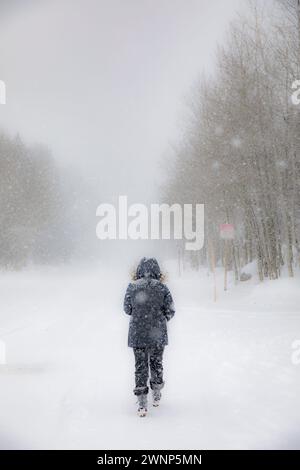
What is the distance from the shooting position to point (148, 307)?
19.2ft

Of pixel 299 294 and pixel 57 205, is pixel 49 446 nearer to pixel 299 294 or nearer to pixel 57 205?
pixel 299 294

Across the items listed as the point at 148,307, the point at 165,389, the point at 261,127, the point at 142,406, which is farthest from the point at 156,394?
the point at 261,127

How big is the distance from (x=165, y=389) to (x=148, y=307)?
1.65 meters

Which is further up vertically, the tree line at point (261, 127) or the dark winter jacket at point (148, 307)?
the tree line at point (261, 127)

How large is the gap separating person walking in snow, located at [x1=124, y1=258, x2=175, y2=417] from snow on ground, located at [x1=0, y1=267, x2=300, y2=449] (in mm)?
434

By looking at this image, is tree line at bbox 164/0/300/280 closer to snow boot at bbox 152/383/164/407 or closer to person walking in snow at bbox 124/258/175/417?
person walking in snow at bbox 124/258/175/417

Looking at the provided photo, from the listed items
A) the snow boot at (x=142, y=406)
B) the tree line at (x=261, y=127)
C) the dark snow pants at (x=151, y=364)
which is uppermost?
the tree line at (x=261, y=127)

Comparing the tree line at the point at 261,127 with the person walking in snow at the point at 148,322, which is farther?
the tree line at the point at 261,127

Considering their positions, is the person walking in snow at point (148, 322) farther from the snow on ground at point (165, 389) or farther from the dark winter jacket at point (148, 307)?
the snow on ground at point (165, 389)

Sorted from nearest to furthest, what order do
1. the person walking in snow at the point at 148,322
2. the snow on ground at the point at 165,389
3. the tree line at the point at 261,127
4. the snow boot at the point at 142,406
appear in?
1. the snow on ground at the point at 165,389
2. the snow boot at the point at 142,406
3. the person walking in snow at the point at 148,322
4. the tree line at the point at 261,127

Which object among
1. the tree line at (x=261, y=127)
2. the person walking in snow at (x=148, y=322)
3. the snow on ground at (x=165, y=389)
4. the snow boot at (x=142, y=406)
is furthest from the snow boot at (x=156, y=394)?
the tree line at (x=261, y=127)

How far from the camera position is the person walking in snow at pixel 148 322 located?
18.9 ft

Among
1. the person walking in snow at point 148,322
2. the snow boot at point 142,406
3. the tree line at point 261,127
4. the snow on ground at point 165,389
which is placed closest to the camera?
the snow on ground at point 165,389

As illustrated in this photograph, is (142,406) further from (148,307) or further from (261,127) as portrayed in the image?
(261,127)
